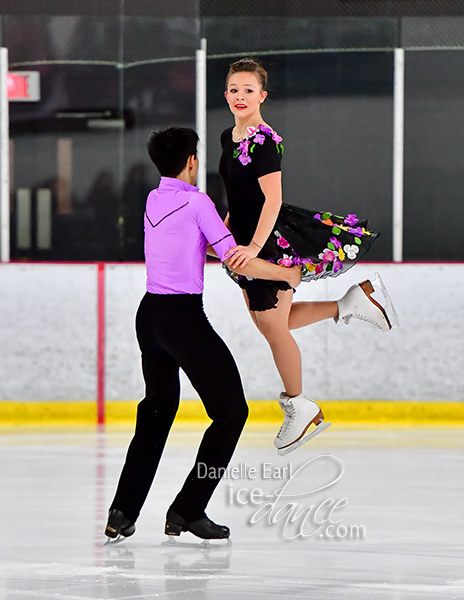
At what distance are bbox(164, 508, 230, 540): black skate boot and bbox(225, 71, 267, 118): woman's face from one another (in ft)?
4.41

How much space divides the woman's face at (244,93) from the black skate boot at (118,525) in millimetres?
1386

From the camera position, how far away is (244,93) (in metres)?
3.52

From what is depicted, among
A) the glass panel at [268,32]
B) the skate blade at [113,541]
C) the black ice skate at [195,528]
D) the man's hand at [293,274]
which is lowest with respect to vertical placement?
the skate blade at [113,541]

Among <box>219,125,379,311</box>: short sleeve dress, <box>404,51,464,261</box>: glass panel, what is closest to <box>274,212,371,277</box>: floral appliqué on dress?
<box>219,125,379,311</box>: short sleeve dress

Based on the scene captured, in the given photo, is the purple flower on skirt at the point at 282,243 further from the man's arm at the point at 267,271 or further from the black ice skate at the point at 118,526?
the black ice skate at the point at 118,526

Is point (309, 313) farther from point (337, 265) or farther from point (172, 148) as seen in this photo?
point (172, 148)

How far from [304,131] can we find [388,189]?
2.49 ft

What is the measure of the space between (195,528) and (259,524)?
0.44m

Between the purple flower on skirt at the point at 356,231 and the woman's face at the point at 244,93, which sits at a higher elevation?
the woman's face at the point at 244,93

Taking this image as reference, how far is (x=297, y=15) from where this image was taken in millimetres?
7449

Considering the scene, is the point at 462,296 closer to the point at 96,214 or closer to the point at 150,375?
the point at 96,214

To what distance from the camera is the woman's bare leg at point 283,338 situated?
3674mm

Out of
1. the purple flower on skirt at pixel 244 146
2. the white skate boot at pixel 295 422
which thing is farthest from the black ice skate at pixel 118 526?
the purple flower on skirt at pixel 244 146

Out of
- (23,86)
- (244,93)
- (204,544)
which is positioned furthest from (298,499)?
(23,86)
